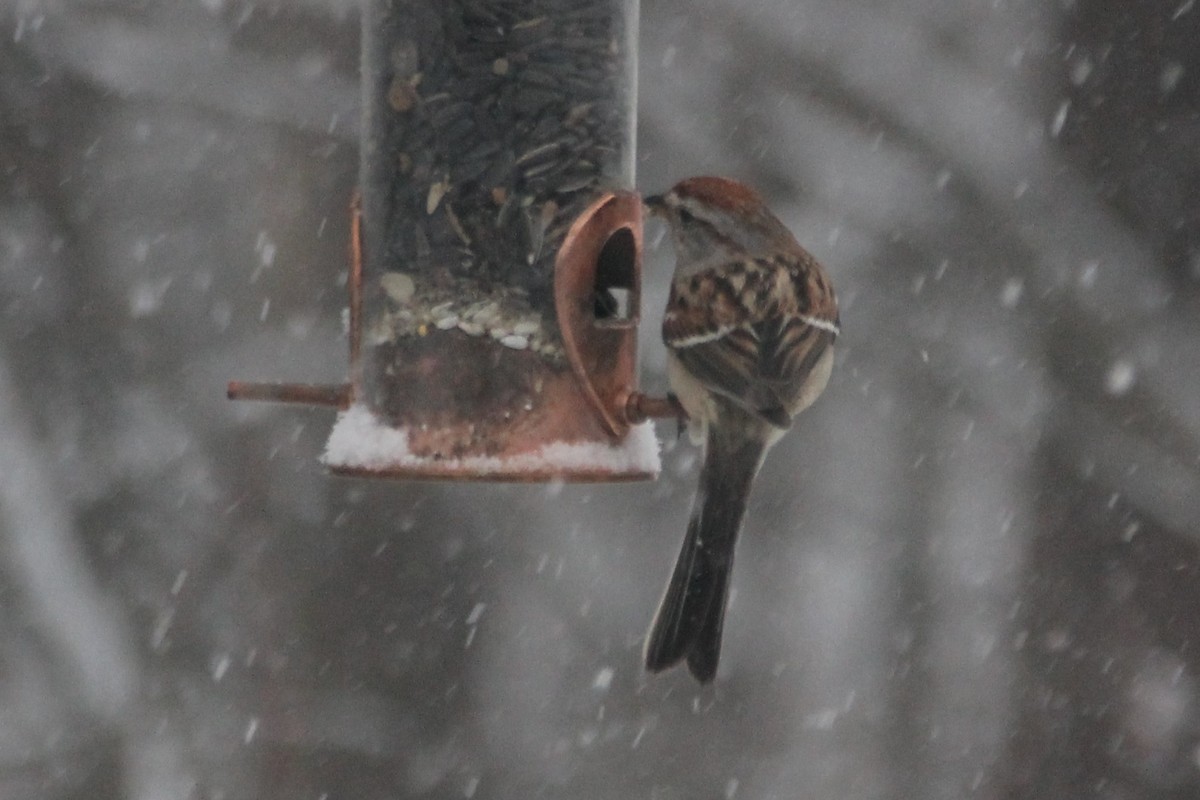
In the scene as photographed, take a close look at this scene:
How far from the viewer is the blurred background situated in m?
9.82

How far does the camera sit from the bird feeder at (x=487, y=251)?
16.6 feet

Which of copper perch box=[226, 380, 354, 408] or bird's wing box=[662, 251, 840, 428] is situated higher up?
bird's wing box=[662, 251, 840, 428]

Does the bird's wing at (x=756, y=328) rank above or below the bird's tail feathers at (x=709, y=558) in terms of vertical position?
above

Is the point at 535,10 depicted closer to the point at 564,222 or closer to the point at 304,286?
the point at 564,222

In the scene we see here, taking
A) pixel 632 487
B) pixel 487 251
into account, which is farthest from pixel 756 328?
pixel 632 487

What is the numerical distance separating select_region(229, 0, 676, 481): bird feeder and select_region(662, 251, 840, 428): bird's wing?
23cm

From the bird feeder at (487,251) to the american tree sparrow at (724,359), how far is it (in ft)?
0.75

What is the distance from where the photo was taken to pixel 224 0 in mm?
10164

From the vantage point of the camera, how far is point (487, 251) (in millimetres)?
5164

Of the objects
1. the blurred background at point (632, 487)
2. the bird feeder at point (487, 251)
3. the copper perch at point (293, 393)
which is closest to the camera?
the copper perch at point (293, 393)

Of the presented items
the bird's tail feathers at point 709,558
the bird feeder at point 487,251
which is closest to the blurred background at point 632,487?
the bird's tail feathers at point 709,558

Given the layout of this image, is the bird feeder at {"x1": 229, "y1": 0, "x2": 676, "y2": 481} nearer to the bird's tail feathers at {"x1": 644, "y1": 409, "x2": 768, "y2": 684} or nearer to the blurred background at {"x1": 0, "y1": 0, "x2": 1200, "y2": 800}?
the bird's tail feathers at {"x1": 644, "y1": 409, "x2": 768, "y2": 684}

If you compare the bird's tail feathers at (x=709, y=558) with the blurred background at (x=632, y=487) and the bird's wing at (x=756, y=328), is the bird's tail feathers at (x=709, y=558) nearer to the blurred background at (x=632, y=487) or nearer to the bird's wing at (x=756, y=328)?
the bird's wing at (x=756, y=328)

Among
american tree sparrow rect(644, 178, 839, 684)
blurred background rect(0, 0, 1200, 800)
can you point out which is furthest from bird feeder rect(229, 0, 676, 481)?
blurred background rect(0, 0, 1200, 800)
